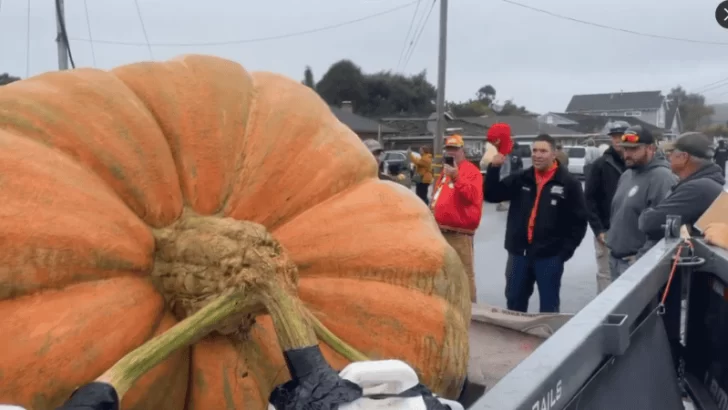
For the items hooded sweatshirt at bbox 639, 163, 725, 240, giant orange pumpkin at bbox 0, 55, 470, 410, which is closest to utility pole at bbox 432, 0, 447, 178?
hooded sweatshirt at bbox 639, 163, 725, 240

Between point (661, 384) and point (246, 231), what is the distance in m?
1.93

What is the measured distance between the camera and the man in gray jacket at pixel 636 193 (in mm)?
5371

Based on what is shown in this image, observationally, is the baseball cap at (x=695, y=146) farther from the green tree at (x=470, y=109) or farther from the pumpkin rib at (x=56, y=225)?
the green tree at (x=470, y=109)

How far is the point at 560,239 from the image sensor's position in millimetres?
5523

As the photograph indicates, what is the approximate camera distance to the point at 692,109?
226ft

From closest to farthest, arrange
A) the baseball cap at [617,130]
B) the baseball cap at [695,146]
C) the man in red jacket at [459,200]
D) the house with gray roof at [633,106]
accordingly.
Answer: the baseball cap at [695,146]
the man in red jacket at [459,200]
the baseball cap at [617,130]
the house with gray roof at [633,106]

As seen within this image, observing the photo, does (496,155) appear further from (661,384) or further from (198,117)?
(198,117)

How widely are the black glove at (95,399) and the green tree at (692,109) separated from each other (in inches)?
2598

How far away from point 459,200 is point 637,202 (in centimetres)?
130

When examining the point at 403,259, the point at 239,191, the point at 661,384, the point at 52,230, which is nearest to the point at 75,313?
the point at 52,230

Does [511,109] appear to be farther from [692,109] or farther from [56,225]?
[56,225]

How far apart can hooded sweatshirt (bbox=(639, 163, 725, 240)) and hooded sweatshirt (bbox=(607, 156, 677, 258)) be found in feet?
2.12

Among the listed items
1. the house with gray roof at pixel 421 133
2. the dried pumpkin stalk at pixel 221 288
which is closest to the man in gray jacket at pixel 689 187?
the dried pumpkin stalk at pixel 221 288

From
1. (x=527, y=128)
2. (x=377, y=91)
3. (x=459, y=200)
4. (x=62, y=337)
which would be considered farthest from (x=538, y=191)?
(x=527, y=128)
